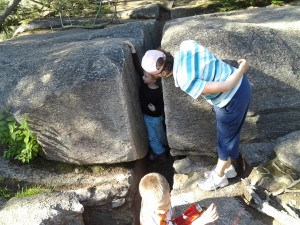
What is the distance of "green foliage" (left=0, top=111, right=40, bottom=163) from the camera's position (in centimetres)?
391

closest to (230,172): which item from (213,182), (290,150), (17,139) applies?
(213,182)

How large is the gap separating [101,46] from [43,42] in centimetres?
→ 109

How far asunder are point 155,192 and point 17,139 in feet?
6.51

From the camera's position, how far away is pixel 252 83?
12.0 feet

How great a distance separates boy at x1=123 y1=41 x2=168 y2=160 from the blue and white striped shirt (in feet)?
3.44

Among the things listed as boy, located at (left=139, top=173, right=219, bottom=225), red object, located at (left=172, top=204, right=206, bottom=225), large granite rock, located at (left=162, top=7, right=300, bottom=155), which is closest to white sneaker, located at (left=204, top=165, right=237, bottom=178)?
large granite rock, located at (left=162, top=7, right=300, bottom=155)

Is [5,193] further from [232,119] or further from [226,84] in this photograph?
[226,84]

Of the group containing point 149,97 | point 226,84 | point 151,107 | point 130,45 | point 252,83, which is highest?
point 226,84

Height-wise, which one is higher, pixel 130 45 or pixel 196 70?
pixel 196 70

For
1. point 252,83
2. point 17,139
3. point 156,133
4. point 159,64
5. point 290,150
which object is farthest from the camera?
point 156,133

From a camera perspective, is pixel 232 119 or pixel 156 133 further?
pixel 156 133

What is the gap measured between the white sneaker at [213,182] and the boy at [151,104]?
0.93 meters

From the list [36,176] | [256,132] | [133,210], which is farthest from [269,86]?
[36,176]

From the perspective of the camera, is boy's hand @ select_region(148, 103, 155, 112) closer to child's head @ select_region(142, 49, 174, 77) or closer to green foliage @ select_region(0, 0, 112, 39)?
child's head @ select_region(142, 49, 174, 77)
